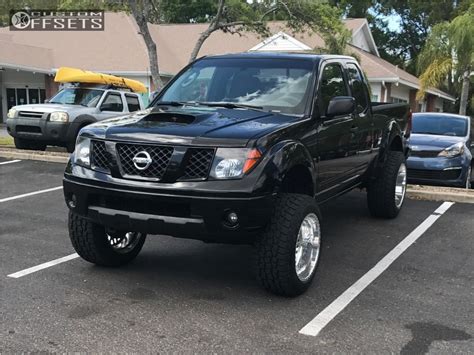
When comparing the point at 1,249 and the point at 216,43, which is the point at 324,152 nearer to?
the point at 1,249

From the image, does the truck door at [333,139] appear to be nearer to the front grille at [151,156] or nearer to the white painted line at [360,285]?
the white painted line at [360,285]

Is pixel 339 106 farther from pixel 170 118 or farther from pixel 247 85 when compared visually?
pixel 170 118

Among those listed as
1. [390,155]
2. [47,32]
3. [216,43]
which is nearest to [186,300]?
[390,155]

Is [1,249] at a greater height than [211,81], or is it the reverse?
[211,81]

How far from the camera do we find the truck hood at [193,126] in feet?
13.3

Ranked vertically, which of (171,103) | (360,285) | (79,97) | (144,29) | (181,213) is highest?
(144,29)

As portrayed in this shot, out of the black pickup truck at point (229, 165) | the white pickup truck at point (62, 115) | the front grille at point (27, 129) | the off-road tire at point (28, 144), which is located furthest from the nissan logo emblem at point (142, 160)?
the off-road tire at point (28, 144)

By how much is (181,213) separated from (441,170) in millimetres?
6484

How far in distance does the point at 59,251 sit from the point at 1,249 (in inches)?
22.9

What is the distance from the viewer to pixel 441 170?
928 centimetres

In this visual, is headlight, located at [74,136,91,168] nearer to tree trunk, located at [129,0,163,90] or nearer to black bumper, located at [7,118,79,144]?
black bumper, located at [7,118,79,144]

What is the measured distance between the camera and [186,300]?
14.2ft

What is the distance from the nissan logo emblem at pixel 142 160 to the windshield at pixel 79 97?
9071 millimetres

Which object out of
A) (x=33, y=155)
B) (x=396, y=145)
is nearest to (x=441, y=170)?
(x=396, y=145)
